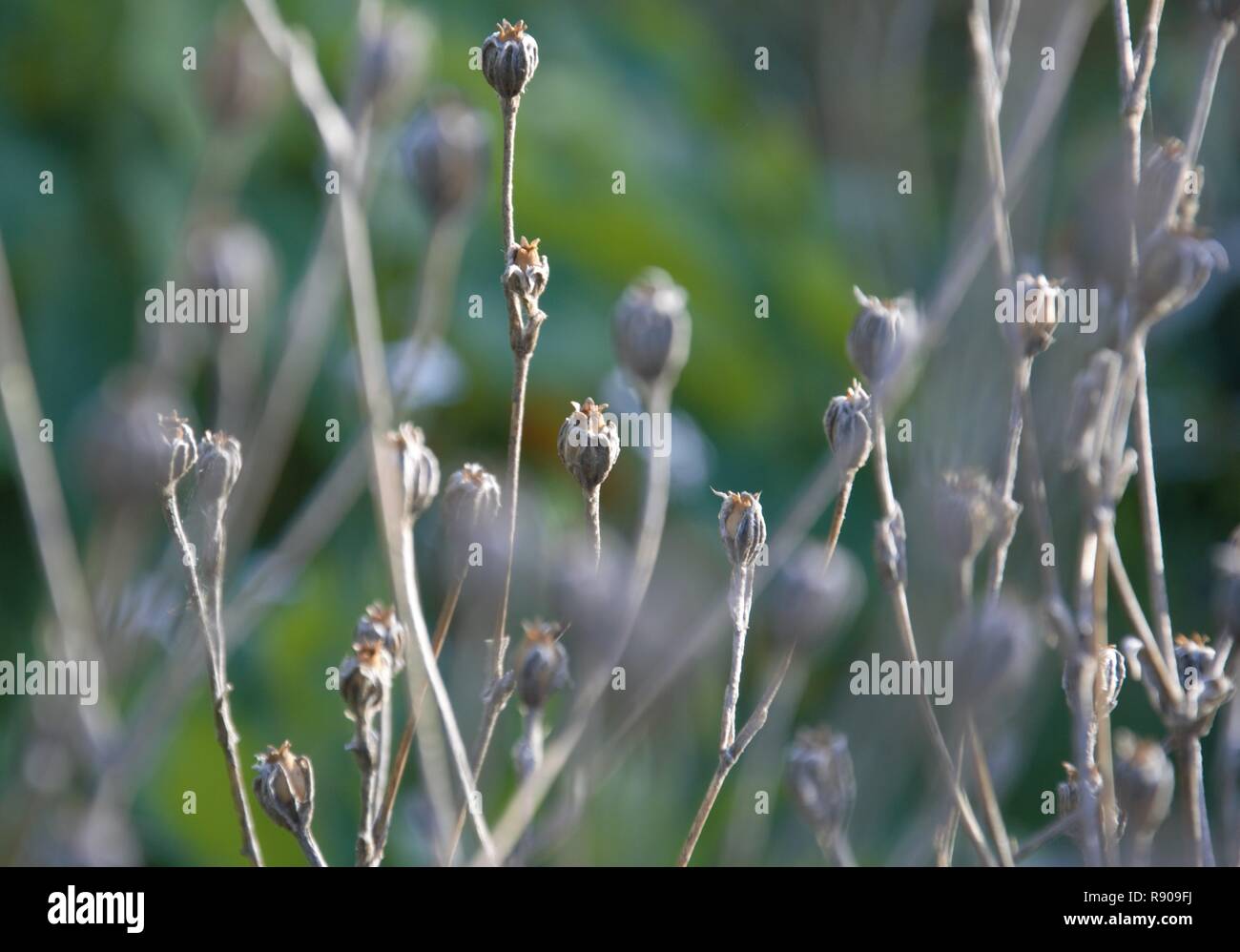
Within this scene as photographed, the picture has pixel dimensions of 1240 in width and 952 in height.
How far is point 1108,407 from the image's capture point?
0.40 m

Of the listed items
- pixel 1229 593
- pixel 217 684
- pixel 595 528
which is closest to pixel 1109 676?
pixel 1229 593

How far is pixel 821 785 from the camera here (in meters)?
0.43

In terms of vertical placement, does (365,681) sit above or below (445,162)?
below

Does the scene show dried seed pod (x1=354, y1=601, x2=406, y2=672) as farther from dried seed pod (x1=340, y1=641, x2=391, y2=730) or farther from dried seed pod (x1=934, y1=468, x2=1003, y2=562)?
dried seed pod (x1=934, y1=468, x2=1003, y2=562)

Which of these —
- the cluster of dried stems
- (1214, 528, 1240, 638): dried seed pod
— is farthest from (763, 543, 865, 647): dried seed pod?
(1214, 528, 1240, 638): dried seed pod

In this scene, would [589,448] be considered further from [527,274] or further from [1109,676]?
[1109,676]

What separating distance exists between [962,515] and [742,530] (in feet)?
0.24

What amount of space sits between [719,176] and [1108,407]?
1.25 metres

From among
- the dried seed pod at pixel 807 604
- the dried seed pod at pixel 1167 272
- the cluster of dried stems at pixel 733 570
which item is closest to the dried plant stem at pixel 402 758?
the cluster of dried stems at pixel 733 570

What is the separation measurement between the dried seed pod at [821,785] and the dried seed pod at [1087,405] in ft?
0.40

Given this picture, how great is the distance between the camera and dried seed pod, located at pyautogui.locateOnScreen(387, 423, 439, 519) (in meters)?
0.45

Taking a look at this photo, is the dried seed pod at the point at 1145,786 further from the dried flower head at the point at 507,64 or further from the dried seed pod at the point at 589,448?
the dried flower head at the point at 507,64

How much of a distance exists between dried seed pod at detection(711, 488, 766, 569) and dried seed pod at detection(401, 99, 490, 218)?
0.54 ft

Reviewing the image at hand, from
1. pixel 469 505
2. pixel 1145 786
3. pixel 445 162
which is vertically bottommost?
pixel 1145 786
